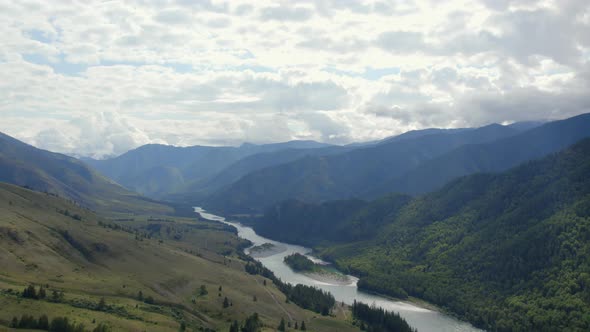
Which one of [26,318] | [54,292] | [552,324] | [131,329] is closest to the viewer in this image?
[26,318]

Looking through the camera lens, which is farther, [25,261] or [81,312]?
[25,261]

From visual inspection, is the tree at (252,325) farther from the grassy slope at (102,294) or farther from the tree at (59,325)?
the tree at (59,325)

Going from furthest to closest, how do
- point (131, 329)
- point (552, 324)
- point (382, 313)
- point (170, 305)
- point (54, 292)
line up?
point (382, 313), point (552, 324), point (170, 305), point (54, 292), point (131, 329)

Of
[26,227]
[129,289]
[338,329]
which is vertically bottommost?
[338,329]

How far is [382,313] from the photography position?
197 meters

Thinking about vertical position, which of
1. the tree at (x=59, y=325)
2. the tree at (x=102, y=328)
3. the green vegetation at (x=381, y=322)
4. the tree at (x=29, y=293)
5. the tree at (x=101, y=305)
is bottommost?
the green vegetation at (x=381, y=322)

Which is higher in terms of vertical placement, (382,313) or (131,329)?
(131,329)

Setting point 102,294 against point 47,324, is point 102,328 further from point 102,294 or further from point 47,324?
point 102,294

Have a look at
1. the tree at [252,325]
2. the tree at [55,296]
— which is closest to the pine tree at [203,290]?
the tree at [252,325]

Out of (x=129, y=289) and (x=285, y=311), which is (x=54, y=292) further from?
(x=285, y=311)

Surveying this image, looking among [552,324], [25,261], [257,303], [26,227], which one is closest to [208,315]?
[257,303]

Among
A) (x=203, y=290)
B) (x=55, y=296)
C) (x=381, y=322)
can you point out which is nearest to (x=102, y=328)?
(x=55, y=296)

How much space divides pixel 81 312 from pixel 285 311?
85.2 m

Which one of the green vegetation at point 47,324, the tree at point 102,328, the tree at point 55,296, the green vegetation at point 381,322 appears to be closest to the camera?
the green vegetation at point 47,324
